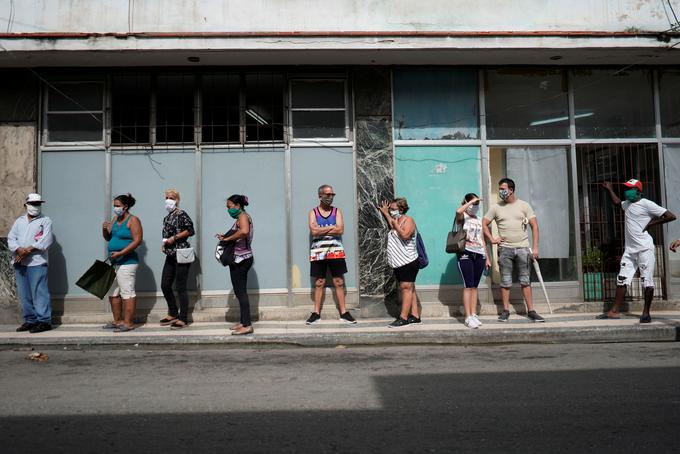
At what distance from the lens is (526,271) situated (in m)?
8.84

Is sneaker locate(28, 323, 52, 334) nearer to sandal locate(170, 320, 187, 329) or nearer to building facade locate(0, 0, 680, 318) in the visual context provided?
building facade locate(0, 0, 680, 318)

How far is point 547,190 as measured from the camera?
10094 mm

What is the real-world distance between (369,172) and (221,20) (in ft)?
11.0

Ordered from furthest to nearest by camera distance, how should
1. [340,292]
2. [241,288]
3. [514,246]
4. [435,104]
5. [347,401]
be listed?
1. [435,104]
2. [340,292]
3. [514,246]
4. [241,288]
5. [347,401]

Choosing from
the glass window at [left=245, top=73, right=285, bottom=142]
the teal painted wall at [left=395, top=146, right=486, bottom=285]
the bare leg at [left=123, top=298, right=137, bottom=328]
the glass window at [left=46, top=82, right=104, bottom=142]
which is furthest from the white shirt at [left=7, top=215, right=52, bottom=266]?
the teal painted wall at [left=395, top=146, right=486, bottom=285]

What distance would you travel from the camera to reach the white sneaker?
328 inches

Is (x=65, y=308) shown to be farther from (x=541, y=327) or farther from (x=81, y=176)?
(x=541, y=327)

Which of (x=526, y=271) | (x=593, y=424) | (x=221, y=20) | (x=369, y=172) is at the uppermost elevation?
(x=221, y=20)

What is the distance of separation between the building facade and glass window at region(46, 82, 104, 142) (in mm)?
23

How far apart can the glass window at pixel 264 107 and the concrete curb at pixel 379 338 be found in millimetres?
3498

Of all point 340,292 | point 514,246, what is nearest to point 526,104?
point 514,246

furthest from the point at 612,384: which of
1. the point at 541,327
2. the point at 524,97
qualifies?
the point at 524,97

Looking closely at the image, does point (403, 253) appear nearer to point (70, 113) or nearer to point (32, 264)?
point (32, 264)

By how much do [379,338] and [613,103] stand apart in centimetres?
601
